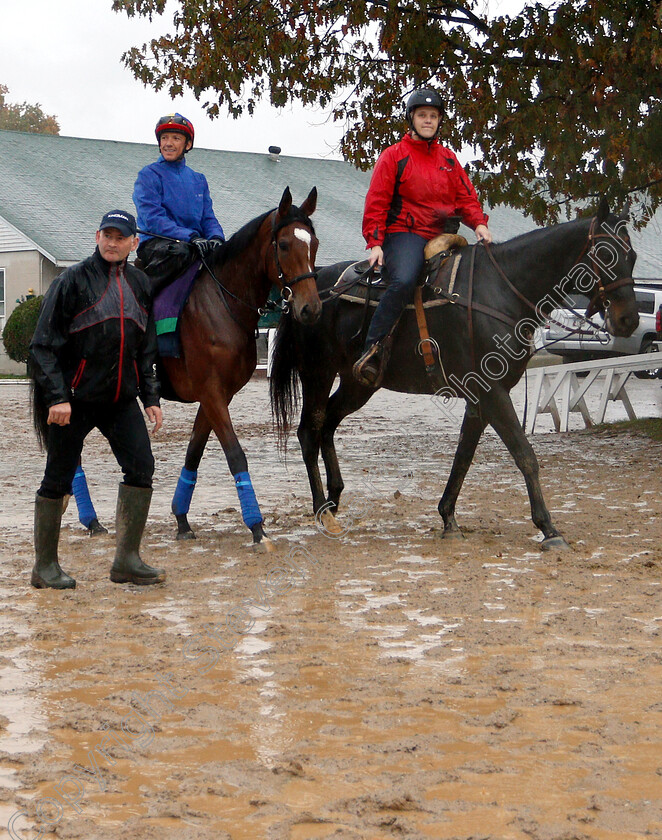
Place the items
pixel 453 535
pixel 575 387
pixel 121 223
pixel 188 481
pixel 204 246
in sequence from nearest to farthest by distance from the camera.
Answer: pixel 121 223 < pixel 204 246 < pixel 453 535 < pixel 188 481 < pixel 575 387

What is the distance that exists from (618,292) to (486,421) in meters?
1.31

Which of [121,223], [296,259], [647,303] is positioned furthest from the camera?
[647,303]

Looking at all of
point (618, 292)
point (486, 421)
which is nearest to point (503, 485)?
point (486, 421)

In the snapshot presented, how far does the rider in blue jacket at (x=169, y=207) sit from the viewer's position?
7898 mm

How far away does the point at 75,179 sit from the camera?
37875 mm

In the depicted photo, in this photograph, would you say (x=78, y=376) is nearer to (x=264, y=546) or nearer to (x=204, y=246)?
(x=264, y=546)

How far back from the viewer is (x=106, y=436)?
20.9 feet

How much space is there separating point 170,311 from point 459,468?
2419 millimetres

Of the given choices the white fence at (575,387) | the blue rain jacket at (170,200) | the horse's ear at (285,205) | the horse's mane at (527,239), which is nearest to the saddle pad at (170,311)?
the blue rain jacket at (170,200)

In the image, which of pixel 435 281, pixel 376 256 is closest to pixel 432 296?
pixel 435 281

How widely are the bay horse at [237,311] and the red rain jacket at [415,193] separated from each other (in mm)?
551

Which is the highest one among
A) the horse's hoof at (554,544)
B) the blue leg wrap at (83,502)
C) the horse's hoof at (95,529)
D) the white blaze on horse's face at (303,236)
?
the white blaze on horse's face at (303,236)

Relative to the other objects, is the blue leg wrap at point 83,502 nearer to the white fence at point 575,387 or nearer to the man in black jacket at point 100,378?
the man in black jacket at point 100,378

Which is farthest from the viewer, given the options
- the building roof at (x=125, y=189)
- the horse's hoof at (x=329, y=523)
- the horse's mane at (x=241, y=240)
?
the building roof at (x=125, y=189)
